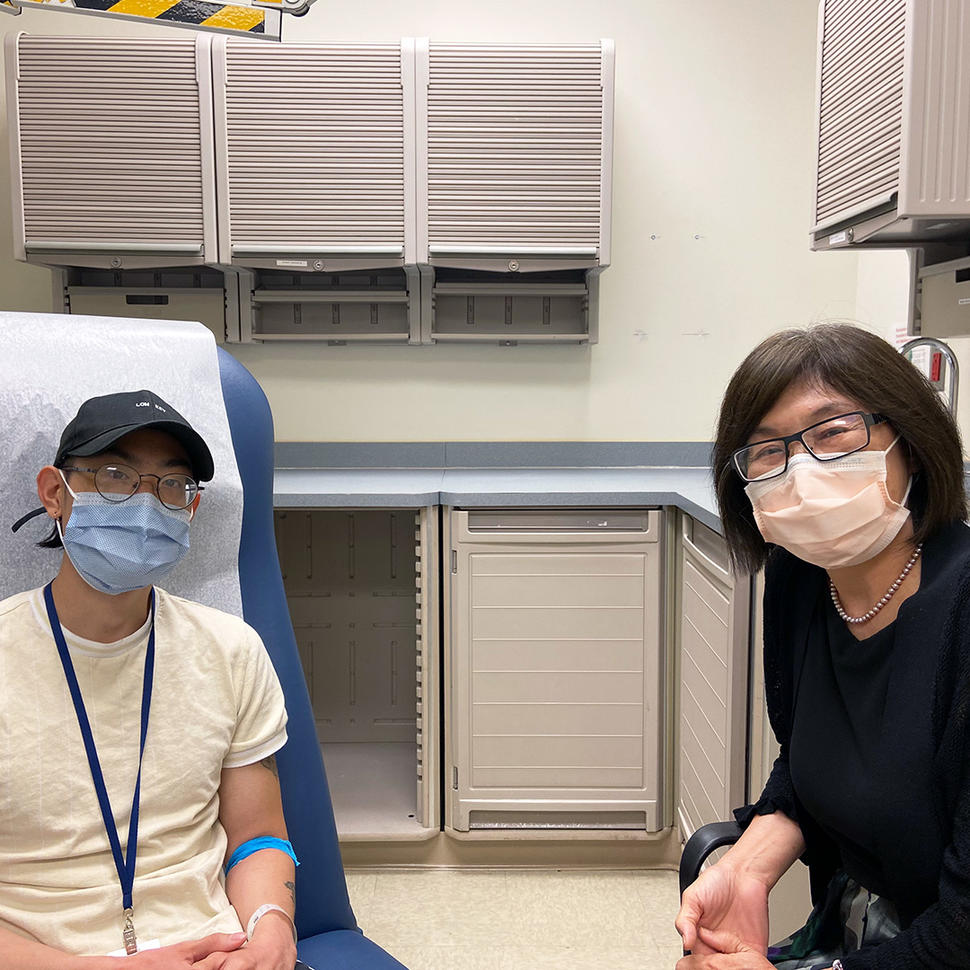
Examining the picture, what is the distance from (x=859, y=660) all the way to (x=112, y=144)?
2529mm

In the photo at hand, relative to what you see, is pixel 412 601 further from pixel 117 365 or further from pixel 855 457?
→ pixel 855 457

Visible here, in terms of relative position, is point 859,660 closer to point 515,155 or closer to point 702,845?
point 702,845

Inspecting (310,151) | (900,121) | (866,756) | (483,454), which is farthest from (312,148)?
(866,756)

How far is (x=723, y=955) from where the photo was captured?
1.03m

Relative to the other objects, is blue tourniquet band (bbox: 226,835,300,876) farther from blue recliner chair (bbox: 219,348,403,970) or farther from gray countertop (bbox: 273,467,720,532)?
gray countertop (bbox: 273,467,720,532)

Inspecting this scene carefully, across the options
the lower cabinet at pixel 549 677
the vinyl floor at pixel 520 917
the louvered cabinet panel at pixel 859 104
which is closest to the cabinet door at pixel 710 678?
the lower cabinet at pixel 549 677

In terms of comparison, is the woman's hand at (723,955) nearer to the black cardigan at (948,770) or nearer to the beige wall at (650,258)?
the black cardigan at (948,770)

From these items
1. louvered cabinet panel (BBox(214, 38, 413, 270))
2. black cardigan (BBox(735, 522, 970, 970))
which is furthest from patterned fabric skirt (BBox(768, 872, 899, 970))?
louvered cabinet panel (BBox(214, 38, 413, 270))

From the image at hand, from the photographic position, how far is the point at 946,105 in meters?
1.82

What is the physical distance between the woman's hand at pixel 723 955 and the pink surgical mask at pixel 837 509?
433 millimetres

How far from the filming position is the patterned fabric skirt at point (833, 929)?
1.11 m

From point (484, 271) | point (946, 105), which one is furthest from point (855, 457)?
point (484, 271)

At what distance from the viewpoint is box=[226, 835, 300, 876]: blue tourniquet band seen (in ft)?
3.84

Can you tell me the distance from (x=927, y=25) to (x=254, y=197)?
5.83 feet
